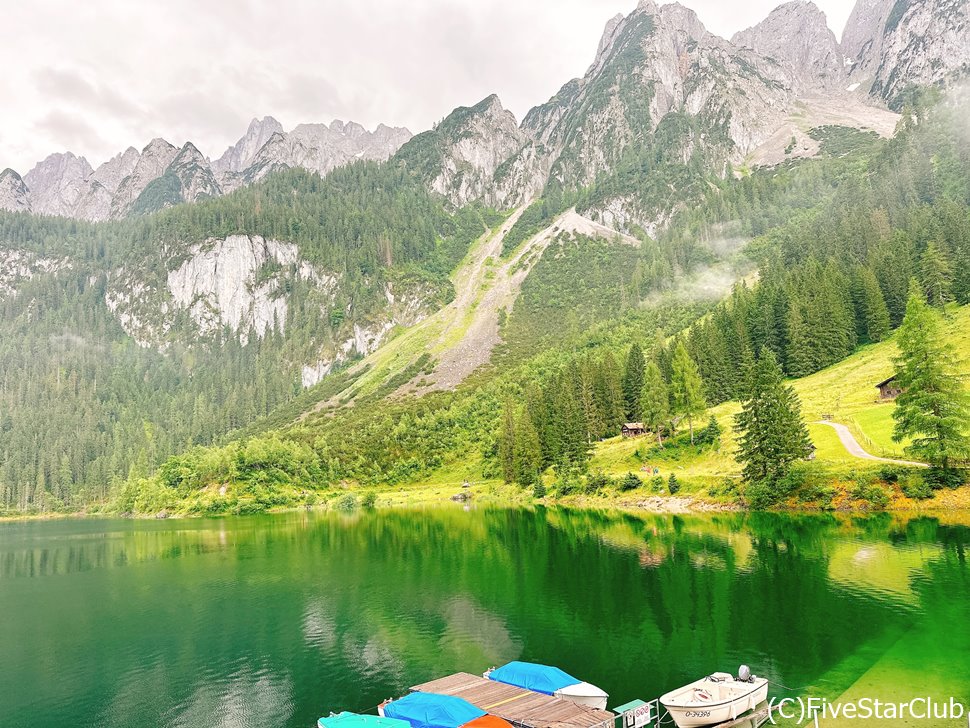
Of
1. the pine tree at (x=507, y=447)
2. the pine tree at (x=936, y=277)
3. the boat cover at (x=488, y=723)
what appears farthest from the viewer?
the pine tree at (x=507, y=447)

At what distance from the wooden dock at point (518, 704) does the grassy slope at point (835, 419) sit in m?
70.3

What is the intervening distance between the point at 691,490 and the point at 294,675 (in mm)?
76099

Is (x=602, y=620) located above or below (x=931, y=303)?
below

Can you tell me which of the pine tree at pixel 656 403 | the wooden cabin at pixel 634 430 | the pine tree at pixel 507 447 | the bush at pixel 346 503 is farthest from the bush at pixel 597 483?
the bush at pixel 346 503

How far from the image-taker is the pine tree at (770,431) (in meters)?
86.2

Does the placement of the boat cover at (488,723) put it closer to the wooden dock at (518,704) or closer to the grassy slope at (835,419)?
the wooden dock at (518,704)

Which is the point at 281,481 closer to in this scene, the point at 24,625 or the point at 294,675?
the point at 24,625

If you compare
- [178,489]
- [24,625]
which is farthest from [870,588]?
[178,489]

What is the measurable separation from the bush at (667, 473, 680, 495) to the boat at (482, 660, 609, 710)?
72908mm

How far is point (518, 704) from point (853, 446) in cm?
8036

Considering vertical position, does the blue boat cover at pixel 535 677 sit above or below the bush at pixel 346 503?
below

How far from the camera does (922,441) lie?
73750 millimetres

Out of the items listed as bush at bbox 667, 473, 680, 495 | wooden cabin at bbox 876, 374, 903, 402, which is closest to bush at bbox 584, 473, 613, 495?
bush at bbox 667, 473, 680, 495

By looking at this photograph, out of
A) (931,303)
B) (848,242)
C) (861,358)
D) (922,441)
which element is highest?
(848,242)
